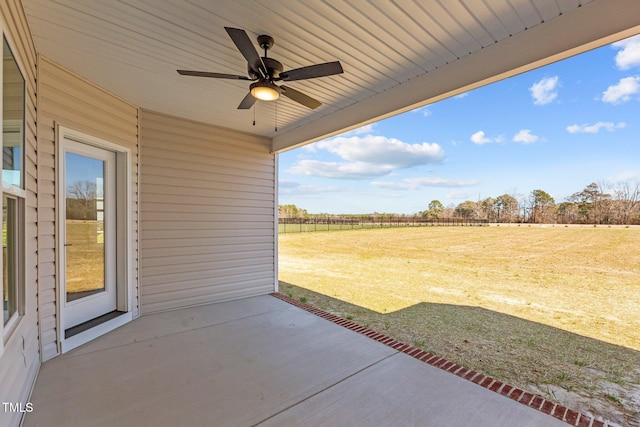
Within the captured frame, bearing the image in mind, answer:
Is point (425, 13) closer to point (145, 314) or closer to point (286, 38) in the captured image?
point (286, 38)

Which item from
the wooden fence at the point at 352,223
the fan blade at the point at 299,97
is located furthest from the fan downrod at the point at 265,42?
the wooden fence at the point at 352,223

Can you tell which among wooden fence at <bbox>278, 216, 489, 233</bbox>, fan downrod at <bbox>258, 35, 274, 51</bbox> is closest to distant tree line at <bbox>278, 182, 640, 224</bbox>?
wooden fence at <bbox>278, 216, 489, 233</bbox>

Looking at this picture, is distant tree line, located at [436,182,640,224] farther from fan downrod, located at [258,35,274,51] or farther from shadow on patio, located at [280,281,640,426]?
fan downrod, located at [258,35,274,51]

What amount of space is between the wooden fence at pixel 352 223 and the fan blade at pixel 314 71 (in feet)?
55.8

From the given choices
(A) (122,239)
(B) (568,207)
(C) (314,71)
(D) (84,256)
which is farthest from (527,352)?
(B) (568,207)

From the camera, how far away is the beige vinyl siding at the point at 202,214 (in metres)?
3.76

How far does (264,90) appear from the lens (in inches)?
86.0

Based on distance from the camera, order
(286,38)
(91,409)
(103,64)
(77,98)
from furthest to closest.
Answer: (77,98), (103,64), (286,38), (91,409)

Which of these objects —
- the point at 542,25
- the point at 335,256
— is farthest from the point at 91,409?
the point at 335,256

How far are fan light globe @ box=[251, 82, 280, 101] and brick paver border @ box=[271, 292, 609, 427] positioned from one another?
276 cm

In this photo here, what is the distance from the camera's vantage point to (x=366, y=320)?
3.72 metres

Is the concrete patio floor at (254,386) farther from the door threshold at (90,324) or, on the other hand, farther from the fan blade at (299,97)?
the fan blade at (299,97)

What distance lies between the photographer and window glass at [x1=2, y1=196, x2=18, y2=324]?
162cm

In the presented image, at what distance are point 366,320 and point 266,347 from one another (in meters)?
1.53
